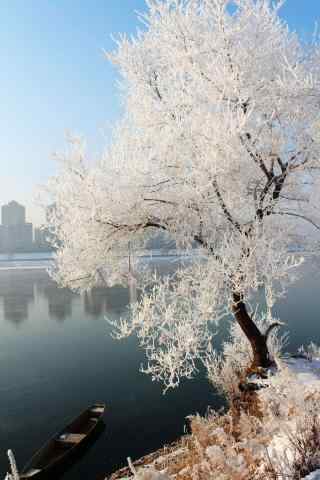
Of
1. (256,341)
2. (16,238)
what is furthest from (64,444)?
(16,238)

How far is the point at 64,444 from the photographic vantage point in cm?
1122

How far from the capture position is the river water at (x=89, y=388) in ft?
38.3

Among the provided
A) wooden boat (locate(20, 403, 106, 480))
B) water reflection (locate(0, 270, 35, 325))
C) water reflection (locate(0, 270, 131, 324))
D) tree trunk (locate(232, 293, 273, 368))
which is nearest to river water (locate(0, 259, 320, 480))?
wooden boat (locate(20, 403, 106, 480))

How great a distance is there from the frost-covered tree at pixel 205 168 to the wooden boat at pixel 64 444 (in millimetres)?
4771

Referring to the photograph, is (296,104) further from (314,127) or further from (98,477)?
(98,477)

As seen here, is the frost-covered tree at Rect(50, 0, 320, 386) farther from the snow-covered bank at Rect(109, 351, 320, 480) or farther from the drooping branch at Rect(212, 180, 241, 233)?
the snow-covered bank at Rect(109, 351, 320, 480)

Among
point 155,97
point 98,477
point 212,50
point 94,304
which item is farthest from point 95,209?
point 94,304

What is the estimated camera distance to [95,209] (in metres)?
8.48

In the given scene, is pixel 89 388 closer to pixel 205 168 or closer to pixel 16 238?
pixel 205 168

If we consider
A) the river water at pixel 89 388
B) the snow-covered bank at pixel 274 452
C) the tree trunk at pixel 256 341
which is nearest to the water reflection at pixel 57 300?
the river water at pixel 89 388

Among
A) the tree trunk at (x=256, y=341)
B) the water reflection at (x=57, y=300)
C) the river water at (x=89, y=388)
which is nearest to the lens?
the tree trunk at (x=256, y=341)

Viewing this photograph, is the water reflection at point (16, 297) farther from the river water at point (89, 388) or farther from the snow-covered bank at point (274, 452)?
the snow-covered bank at point (274, 452)

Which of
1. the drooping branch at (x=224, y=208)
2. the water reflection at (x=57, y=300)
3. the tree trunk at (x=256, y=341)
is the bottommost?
the water reflection at (x=57, y=300)

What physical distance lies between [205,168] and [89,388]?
11269 millimetres
